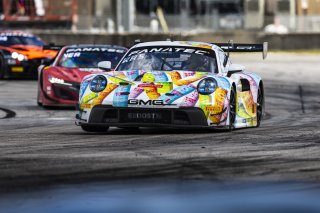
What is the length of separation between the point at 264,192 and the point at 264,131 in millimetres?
5512

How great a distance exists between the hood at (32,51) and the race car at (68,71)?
705cm

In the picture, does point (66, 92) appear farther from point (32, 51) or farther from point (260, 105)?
point (32, 51)

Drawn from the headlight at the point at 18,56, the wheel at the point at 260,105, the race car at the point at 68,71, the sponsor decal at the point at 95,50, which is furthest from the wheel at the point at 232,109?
the headlight at the point at 18,56

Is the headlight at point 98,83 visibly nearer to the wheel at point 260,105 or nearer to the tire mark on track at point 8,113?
the wheel at point 260,105

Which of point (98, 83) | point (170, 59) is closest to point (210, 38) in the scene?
point (170, 59)

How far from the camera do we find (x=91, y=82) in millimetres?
12812

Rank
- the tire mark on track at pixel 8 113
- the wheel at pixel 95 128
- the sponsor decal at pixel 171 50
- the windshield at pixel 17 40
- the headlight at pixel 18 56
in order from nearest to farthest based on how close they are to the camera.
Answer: the wheel at pixel 95 128 → the sponsor decal at pixel 171 50 → the tire mark on track at pixel 8 113 → the headlight at pixel 18 56 → the windshield at pixel 17 40

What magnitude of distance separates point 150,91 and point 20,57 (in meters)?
14.6

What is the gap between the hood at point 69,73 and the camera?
60.3ft

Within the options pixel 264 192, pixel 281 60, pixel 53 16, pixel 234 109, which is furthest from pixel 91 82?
pixel 53 16

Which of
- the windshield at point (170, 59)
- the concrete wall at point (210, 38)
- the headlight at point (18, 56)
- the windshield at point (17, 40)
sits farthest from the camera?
the concrete wall at point (210, 38)

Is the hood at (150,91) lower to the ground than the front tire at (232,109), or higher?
higher

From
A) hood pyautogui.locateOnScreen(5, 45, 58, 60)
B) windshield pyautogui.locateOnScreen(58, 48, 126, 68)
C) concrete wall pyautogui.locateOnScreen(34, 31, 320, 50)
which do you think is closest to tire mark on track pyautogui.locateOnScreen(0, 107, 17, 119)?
windshield pyautogui.locateOnScreen(58, 48, 126, 68)

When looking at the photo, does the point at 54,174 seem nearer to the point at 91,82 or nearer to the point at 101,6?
the point at 91,82
